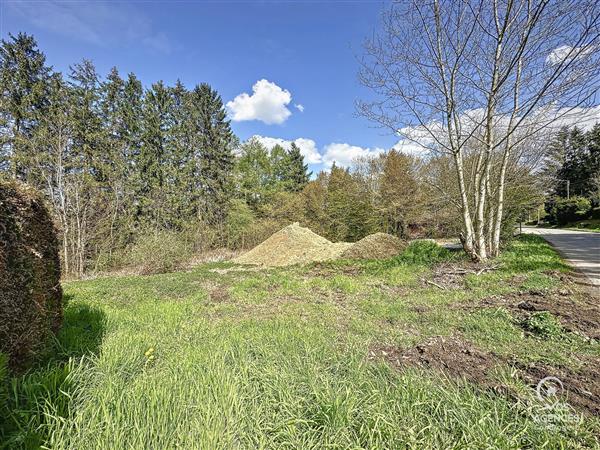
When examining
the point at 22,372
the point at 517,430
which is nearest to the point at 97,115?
the point at 22,372

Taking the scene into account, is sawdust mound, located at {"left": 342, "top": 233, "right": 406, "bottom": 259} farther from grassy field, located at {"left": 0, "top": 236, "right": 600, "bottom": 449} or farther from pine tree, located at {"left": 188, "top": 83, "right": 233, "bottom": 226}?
pine tree, located at {"left": 188, "top": 83, "right": 233, "bottom": 226}

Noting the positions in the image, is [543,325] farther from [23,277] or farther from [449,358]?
[23,277]

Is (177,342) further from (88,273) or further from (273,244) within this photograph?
(88,273)

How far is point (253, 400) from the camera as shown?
1862 millimetres

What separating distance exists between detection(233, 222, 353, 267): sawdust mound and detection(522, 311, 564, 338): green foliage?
7.71 metres

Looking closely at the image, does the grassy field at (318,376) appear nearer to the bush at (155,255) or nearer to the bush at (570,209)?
the bush at (155,255)

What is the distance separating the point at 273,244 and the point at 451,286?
8575mm

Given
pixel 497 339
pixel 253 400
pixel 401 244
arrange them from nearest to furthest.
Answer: pixel 253 400 → pixel 497 339 → pixel 401 244

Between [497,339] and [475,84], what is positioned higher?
[475,84]

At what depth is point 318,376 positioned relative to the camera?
6.77ft

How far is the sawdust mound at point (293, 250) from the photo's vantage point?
37.0ft

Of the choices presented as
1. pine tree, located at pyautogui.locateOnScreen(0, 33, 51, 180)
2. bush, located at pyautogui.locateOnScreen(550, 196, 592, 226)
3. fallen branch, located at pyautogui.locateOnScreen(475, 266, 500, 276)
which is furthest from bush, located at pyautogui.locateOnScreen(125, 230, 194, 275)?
bush, located at pyautogui.locateOnScreen(550, 196, 592, 226)

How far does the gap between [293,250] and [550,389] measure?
34.2 ft

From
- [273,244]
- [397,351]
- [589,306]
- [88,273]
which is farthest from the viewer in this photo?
[273,244]
